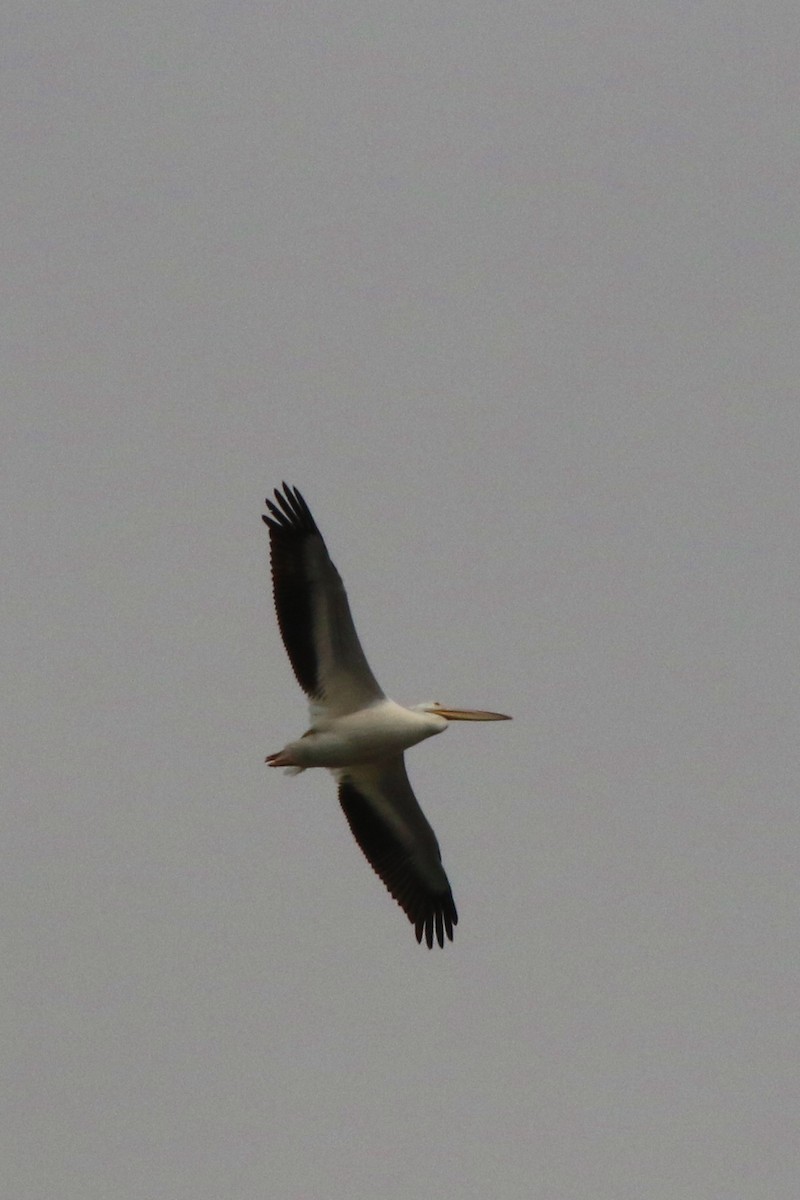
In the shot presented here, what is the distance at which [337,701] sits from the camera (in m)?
21.2

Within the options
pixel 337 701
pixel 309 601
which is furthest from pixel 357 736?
pixel 309 601

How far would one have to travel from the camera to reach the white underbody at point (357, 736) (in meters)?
21.1

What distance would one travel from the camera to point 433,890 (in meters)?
22.8

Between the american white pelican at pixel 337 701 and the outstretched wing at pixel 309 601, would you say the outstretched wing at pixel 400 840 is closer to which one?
the american white pelican at pixel 337 701

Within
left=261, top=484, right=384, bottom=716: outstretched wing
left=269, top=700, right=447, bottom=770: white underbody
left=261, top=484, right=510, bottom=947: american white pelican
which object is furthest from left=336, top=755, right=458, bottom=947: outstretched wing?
left=261, top=484, right=384, bottom=716: outstretched wing

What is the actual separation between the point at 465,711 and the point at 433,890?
6.63 feet

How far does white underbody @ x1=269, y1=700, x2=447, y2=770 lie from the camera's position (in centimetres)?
2112

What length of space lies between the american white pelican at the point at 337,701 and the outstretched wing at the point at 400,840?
0.01 metres

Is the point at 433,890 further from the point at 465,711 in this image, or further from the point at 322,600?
the point at 322,600

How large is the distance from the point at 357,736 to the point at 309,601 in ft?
4.53

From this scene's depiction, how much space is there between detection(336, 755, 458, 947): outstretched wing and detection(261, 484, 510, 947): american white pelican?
1cm

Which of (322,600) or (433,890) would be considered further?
(433,890)

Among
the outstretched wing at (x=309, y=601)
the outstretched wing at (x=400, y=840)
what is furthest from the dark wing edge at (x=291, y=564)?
the outstretched wing at (x=400, y=840)

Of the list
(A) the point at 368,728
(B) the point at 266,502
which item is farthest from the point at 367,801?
(B) the point at 266,502
